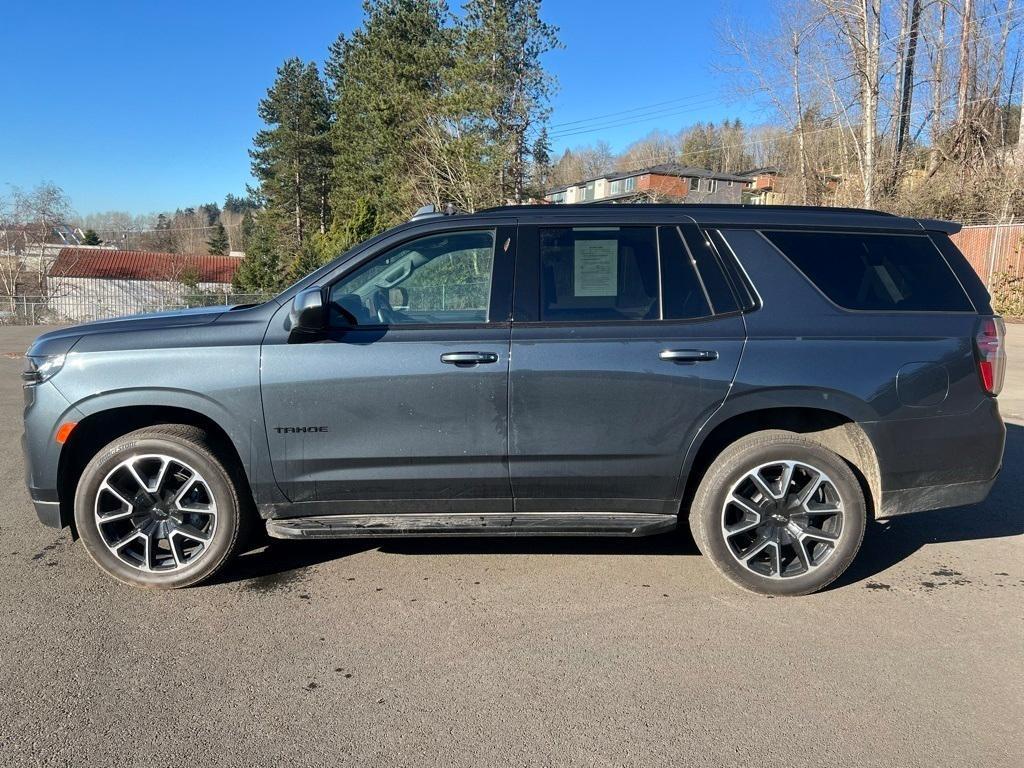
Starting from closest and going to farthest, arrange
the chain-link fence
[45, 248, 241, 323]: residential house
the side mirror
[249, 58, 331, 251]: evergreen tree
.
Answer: the side mirror → the chain-link fence → [45, 248, 241, 323]: residential house → [249, 58, 331, 251]: evergreen tree

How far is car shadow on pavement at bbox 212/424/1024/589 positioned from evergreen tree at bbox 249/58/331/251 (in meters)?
40.1

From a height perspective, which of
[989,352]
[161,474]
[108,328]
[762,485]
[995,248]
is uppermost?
[995,248]

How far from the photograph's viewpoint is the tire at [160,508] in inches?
145

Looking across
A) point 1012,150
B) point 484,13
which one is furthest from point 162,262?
point 1012,150

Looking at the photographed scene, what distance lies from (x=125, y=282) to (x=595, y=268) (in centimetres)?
5051

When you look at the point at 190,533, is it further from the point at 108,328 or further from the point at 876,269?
the point at 876,269

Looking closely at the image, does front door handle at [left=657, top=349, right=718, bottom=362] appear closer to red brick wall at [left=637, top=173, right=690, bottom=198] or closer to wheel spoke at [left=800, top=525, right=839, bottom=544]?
wheel spoke at [left=800, top=525, right=839, bottom=544]

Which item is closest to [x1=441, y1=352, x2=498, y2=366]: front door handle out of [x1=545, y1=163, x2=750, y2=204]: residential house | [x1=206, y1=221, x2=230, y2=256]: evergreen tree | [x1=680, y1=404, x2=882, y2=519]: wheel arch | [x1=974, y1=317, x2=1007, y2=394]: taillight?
[x1=680, y1=404, x2=882, y2=519]: wheel arch

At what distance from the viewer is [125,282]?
1848 inches

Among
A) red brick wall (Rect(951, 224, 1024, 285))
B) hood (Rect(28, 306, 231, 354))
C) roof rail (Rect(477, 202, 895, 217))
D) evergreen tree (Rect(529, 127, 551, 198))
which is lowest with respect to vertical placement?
hood (Rect(28, 306, 231, 354))

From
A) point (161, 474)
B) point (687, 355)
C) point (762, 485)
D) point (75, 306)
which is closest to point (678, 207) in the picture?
point (687, 355)

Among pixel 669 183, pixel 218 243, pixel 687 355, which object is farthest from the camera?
pixel 218 243

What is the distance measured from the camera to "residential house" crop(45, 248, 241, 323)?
104 ft

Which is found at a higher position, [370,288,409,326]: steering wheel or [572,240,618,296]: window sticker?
[572,240,618,296]: window sticker
